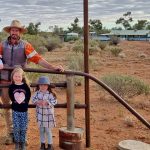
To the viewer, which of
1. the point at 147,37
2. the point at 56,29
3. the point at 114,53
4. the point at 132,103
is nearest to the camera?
the point at 132,103

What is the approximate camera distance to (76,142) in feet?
21.4

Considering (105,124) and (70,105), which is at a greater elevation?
(70,105)

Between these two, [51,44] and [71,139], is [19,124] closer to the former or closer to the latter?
[71,139]

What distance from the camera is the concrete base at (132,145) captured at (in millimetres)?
6801

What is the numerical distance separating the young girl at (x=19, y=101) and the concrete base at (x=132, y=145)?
1.57 m

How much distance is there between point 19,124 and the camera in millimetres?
6301

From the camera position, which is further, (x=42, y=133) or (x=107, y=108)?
(x=107, y=108)

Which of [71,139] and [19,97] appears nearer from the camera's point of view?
[19,97]

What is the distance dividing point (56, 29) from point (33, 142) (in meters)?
84.9

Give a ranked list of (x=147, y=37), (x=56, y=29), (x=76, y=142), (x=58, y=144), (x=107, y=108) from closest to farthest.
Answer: (x=76, y=142)
(x=58, y=144)
(x=107, y=108)
(x=56, y=29)
(x=147, y=37)

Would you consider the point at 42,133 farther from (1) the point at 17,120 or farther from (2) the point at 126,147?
(2) the point at 126,147

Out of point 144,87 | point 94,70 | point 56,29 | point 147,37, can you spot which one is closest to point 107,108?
point 144,87

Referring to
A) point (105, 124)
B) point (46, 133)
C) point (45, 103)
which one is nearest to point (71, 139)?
point (46, 133)

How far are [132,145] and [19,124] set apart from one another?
1890 millimetres
